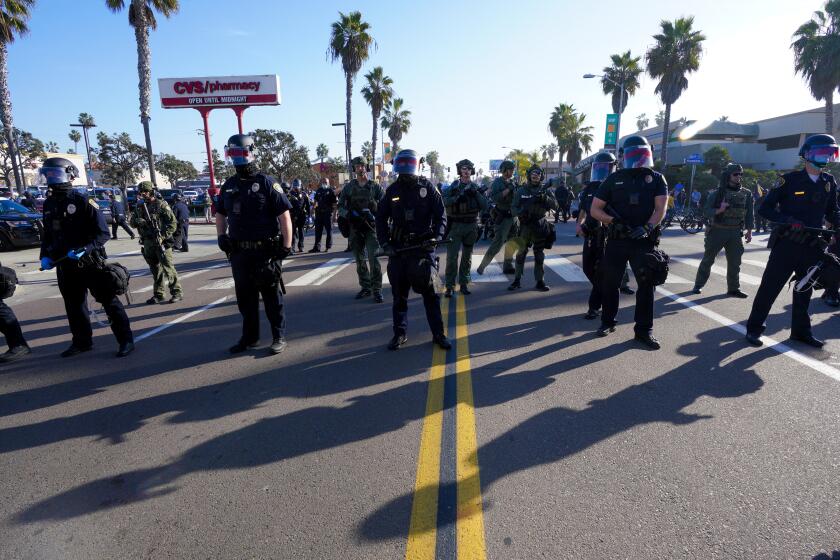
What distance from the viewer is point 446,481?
2.61 m

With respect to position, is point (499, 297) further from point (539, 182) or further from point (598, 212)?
point (598, 212)

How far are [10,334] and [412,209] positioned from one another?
14.6ft

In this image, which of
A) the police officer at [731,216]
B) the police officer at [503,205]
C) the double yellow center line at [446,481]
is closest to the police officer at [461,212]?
the police officer at [503,205]

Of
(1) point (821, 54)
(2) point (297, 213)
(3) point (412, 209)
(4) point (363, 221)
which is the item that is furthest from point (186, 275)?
(1) point (821, 54)

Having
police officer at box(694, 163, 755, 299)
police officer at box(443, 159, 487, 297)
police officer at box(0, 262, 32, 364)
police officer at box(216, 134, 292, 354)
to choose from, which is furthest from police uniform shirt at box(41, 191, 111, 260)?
police officer at box(694, 163, 755, 299)

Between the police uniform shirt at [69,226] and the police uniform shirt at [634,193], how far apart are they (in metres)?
5.30

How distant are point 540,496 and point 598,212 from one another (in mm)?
3277

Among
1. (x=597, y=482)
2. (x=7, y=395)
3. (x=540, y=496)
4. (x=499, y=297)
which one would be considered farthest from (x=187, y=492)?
(x=499, y=297)

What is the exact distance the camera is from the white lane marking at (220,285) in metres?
8.45

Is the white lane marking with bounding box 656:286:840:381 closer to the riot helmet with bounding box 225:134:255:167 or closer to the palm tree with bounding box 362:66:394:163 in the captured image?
the riot helmet with bounding box 225:134:255:167

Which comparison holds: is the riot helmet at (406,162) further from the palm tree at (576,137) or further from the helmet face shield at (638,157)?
the palm tree at (576,137)

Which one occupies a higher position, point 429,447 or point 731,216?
point 731,216

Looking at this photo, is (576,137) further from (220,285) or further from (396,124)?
(220,285)

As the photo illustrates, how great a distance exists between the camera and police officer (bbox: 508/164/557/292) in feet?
23.7
